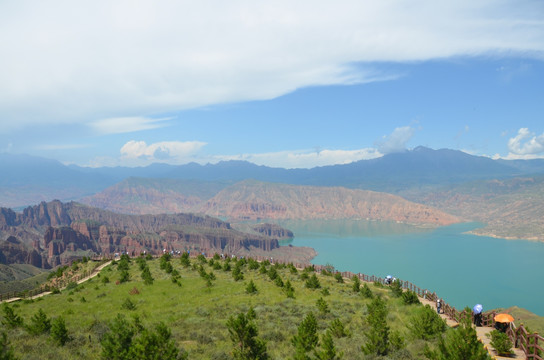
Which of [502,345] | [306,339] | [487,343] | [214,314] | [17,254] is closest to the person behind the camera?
[306,339]

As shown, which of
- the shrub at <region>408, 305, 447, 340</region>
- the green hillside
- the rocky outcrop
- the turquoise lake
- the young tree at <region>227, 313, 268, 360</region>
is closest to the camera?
the young tree at <region>227, 313, 268, 360</region>

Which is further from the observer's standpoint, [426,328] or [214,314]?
[214,314]

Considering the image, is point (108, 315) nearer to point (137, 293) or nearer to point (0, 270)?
point (137, 293)

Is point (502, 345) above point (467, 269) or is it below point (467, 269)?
above

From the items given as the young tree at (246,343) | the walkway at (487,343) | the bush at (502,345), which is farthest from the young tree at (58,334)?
the bush at (502,345)

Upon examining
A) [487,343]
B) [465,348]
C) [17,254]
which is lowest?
[17,254]

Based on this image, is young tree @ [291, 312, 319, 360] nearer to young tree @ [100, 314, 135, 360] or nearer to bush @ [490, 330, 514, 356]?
young tree @ [100, 314, 135, 360]

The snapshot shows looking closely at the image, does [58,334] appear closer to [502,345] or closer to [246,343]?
[246,343]

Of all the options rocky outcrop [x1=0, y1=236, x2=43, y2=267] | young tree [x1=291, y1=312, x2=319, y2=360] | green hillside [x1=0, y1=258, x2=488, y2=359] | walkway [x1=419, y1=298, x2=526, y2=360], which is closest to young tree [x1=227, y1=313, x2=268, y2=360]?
green hillside [x1=0, y1=258, x2=488, y2=359]

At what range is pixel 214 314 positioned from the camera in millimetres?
26047

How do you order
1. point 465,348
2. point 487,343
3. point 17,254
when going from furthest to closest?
point 17,254 → point 487,343 → point 465,348

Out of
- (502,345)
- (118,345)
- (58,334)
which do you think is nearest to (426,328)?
(502,345)

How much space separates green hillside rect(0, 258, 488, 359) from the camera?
18.2 meters

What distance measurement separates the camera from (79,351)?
17438mm
